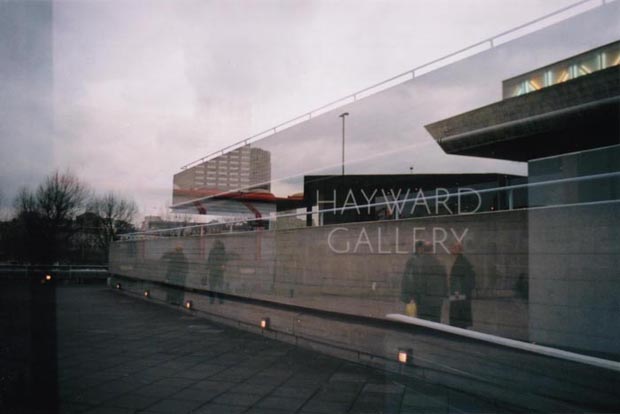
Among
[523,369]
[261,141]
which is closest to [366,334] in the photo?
Answer: [523,369]

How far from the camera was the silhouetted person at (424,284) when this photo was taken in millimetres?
4672

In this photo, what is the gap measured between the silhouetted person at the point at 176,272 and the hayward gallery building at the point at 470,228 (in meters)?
2.49

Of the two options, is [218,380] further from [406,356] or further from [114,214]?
[114,214]

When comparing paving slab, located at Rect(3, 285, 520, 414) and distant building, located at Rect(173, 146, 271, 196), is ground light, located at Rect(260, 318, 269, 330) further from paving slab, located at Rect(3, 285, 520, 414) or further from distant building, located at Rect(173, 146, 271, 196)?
distant building, located at Rect(173, 146, 271, 196)

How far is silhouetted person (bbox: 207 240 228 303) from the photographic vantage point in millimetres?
8914

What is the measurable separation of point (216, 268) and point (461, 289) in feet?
19.6

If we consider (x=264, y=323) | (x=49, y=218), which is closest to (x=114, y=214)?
(x=49, y=218)

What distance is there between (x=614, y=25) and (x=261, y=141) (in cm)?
656

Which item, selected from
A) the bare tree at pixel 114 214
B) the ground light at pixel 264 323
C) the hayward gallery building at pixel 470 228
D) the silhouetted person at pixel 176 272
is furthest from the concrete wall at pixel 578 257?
the bare tree at pixel 114 214

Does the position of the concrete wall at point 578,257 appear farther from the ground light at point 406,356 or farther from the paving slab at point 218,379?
the ground light at point 406,356

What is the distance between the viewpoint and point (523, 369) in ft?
12.5

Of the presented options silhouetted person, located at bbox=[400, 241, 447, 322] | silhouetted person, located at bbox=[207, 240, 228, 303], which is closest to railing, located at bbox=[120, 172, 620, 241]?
silhouetted person, located at bbox=[207, 240, 228, 303]

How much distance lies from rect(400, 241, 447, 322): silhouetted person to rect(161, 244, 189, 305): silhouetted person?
6966 millimetres

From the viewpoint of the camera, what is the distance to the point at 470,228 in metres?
4.45
